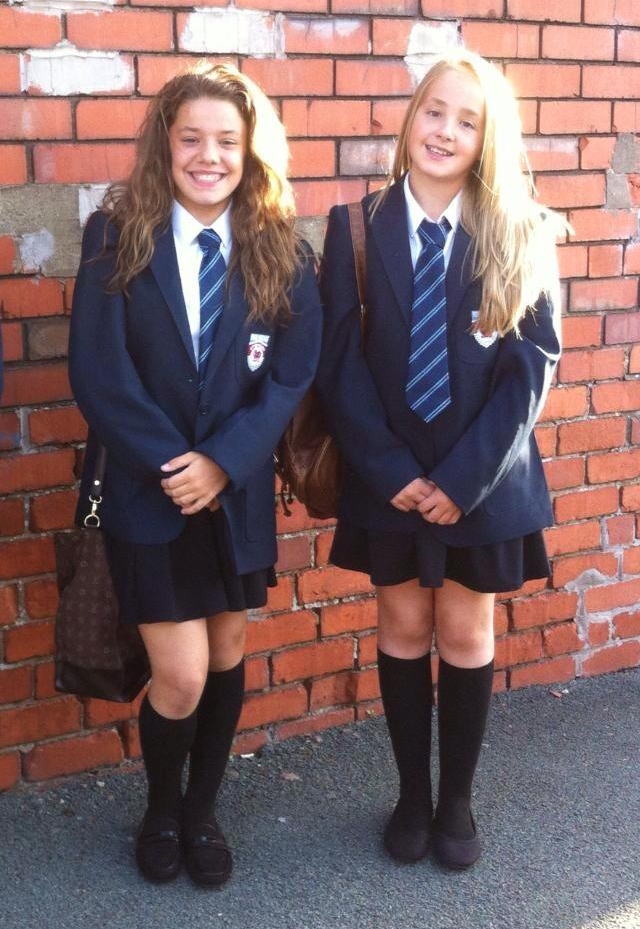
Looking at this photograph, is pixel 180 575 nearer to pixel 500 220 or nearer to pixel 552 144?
pixel 500 220

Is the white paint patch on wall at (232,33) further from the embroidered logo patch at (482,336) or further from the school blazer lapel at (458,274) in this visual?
the embroidered logo patch at (482,336)

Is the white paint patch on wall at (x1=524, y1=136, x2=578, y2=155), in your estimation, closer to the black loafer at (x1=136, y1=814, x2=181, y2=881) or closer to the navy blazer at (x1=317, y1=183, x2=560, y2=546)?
the navy blazer at (x1=317, y1=183, x2=560, y2=546)

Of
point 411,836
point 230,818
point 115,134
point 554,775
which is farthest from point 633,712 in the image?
point 115,134

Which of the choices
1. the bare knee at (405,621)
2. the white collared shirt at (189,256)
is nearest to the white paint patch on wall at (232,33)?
the white collared shirt at (189,256)

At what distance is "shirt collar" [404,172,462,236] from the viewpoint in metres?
2.70

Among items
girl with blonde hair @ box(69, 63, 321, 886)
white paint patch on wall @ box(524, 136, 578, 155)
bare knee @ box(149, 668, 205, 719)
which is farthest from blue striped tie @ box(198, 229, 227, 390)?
white paint patch on wall @ box(524, 136, 578, 155)

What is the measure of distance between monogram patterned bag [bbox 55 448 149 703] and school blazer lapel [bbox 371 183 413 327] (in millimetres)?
742

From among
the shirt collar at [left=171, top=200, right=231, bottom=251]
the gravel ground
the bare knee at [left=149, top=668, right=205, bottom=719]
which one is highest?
the shirt collar at [left=171, top=200, right=231, bottom=251]

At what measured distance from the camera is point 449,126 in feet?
8.61

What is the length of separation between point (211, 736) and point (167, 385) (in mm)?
869

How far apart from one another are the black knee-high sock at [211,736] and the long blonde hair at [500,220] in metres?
1.02

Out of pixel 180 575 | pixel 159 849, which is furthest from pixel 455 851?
pixel 180 575

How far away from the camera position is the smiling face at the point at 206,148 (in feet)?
8.39

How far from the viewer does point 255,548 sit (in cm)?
267
